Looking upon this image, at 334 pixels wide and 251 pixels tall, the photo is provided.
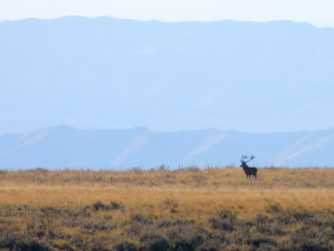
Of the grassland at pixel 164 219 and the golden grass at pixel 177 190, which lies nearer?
the grassland at pixel 164 219

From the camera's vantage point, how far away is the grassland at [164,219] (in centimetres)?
2866

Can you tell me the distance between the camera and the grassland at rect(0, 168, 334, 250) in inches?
1128

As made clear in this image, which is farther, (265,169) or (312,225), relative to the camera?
(265,169)

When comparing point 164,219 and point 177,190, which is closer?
point 164,219

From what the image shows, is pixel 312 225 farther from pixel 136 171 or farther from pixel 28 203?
pixel 136 171

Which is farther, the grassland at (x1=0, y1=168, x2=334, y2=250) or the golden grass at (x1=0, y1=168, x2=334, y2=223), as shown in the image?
the golden grass at (x1=0, y1=168, x2=334, y2=223)

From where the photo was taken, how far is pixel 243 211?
3111cm

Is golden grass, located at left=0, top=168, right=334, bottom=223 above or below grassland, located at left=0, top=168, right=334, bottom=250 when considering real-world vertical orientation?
above

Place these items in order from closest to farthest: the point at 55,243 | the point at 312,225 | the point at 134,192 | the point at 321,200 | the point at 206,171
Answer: the point at 55,243 → the point at 312,225 → the point at 321,200 → the point at 134,192 → the point at 206,171

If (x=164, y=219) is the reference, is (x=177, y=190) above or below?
above

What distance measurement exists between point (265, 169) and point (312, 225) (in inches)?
671

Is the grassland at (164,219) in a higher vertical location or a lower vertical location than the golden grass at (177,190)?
lower

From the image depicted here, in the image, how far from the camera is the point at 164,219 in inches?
1187

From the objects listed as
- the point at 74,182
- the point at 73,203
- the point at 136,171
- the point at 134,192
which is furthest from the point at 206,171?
the point at 73,203
